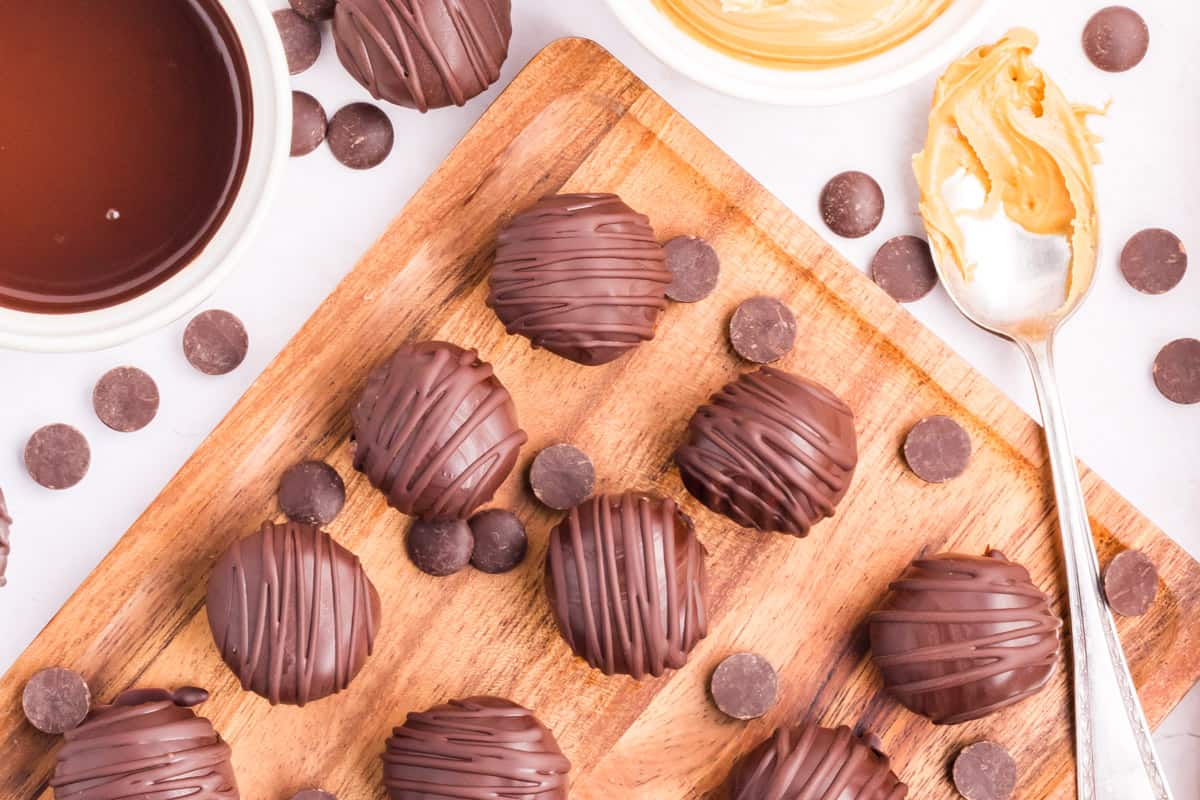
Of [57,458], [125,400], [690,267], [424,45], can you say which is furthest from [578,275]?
[57,458]

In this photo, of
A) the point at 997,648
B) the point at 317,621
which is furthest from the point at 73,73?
the point at 997,648

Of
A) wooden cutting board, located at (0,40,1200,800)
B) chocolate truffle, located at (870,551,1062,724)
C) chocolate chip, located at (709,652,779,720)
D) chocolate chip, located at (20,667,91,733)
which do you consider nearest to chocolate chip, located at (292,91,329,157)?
wooden cutting board, located at (0,40,1200,800)

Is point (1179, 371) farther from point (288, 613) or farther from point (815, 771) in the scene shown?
point (288, 613)

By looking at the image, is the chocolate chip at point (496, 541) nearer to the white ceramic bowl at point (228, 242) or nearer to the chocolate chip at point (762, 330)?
the chocolate chip at point (762, 330)

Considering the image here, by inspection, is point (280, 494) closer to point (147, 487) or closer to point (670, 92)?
point (147, 487)

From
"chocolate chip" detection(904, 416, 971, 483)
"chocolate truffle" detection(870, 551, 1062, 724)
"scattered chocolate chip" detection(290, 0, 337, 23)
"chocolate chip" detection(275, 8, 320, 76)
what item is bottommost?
"chocolate truffle" detection(870, 551, 1062, 724)

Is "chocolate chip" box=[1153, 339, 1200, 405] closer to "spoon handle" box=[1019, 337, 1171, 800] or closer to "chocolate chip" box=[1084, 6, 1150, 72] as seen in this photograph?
"spoon handle" box=[1019, 337, 1171, 800]
